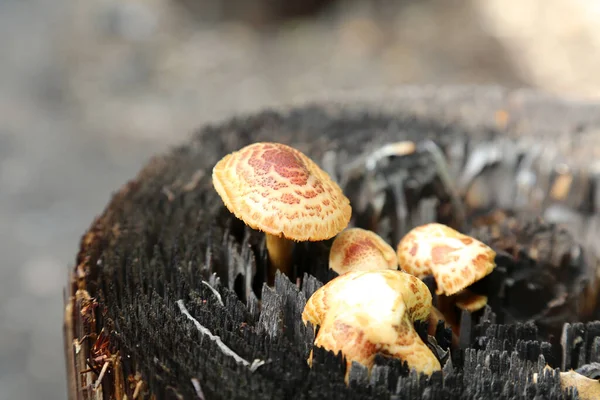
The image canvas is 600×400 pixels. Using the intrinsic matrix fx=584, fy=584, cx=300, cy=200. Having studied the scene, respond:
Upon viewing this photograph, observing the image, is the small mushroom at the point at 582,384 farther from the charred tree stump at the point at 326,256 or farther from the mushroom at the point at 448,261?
the mushroom at the point at 448,261

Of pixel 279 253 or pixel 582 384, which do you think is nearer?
pixel 582 384

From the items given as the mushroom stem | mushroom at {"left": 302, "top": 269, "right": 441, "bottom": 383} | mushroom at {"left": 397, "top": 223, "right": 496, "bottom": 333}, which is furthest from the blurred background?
mushroom at {"left": 302, "top": 269, "right": 441, "bottom": 383}

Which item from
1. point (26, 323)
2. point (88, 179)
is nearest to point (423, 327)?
point (26, 323)

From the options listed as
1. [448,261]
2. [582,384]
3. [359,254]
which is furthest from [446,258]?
[582,384]

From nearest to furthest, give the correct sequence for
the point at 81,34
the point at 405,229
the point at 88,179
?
1. the point at 405,229
2. the point at 88,179
3. the point at 81,34

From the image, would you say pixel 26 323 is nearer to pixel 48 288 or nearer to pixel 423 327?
pixel 48 288

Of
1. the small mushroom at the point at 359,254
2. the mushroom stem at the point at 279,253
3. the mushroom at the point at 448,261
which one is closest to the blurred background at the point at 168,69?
the mushroom stem at the point at 279,253

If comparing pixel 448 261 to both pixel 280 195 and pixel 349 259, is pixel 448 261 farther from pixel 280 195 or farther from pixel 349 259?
pixel 280 195

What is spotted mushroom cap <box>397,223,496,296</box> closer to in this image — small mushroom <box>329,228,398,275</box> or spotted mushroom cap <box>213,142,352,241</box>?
small mushroom <box>329,228,398,275</box>
